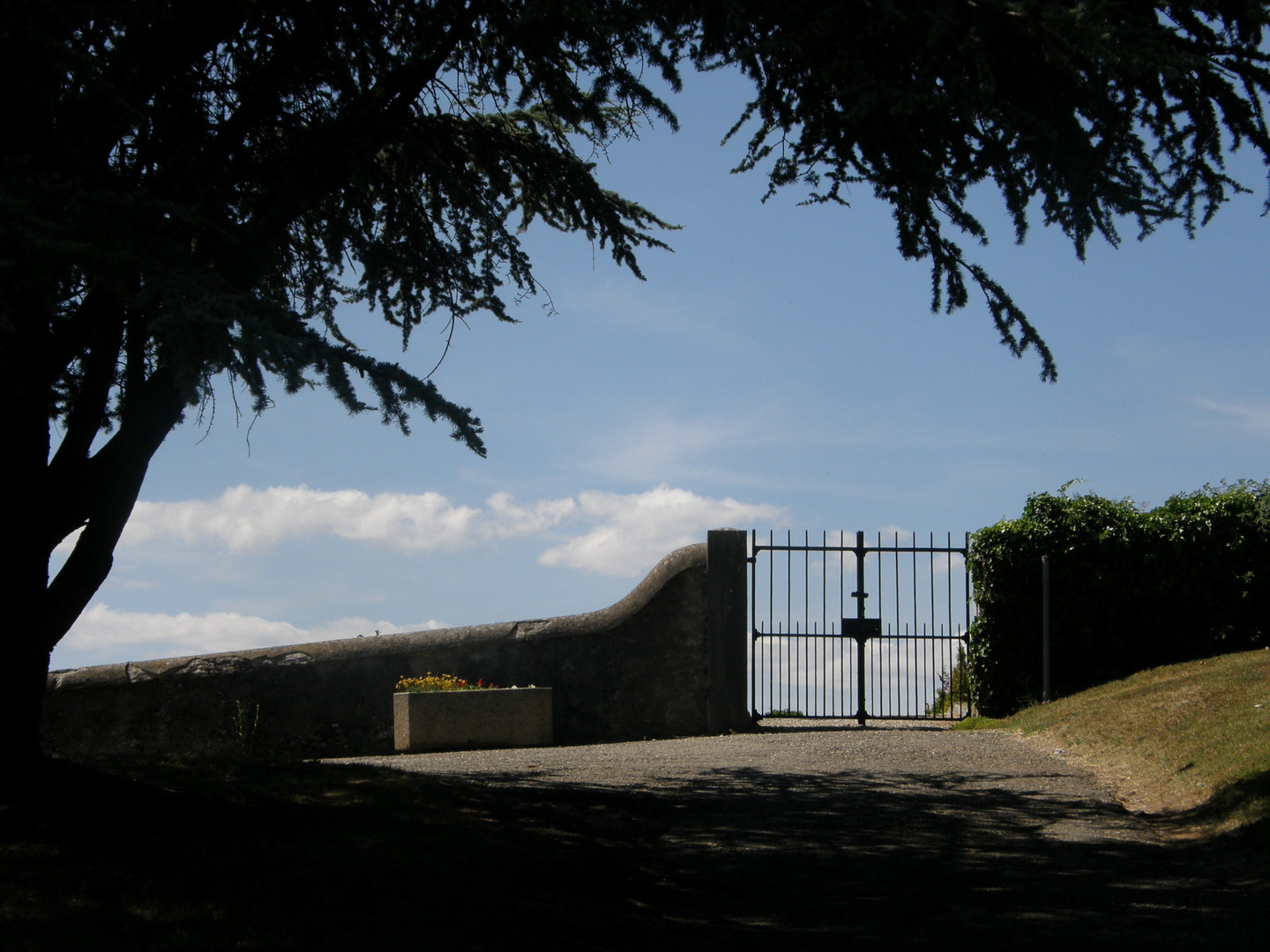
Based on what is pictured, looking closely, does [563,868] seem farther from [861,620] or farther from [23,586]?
[861,620]

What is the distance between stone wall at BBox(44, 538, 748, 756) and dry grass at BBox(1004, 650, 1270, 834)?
3800mm

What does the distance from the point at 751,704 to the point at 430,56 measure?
856 cm

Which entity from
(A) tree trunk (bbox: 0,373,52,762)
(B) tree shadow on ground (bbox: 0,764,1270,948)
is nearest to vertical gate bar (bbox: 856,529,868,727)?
(B) tree shadow on ground (bbox: 0,764,1270,948)

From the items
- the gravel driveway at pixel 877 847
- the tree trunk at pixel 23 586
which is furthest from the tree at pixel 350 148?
the gravel driveway at pixel 877 847

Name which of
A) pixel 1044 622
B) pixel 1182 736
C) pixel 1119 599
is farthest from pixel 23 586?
pixel 1119 599

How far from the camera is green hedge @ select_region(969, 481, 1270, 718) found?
13695 mm

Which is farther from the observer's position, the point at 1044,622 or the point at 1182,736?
the point at 1044,622

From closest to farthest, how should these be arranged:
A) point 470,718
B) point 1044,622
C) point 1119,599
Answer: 1. point 470,718
2. point 1044,622
3. point 1119,599

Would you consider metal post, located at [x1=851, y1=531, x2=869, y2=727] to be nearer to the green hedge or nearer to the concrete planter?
the green hedge

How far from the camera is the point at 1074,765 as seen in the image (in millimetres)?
9414

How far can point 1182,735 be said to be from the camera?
29.9 feet

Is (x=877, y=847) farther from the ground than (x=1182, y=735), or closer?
closer

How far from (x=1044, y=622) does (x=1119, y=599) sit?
117 cm

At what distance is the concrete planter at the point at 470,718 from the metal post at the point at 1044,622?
6.01 m
